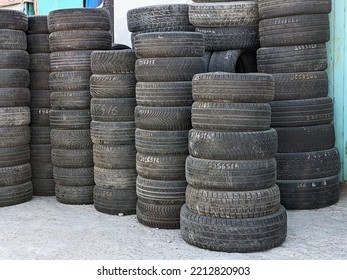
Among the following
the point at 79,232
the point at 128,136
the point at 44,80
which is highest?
the point at 44,80

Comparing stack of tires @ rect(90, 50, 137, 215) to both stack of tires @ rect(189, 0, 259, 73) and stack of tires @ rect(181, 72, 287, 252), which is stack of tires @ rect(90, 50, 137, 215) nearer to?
stack of tires @ rect(189, 0, 259, 73)

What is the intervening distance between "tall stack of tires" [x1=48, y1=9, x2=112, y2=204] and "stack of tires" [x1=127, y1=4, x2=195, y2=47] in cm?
55

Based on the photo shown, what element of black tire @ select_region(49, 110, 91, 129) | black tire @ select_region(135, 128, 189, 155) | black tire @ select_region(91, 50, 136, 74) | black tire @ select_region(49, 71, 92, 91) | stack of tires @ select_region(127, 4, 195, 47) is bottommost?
black tire @ select_region(135, 128, 189, 155)

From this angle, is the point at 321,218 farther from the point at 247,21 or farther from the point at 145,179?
the point at 247,21

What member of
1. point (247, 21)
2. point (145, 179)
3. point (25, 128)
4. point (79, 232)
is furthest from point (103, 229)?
point (247, 21)

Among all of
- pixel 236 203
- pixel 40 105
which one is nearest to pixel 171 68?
pixel 236 203

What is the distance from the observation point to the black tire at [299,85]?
7.04 m

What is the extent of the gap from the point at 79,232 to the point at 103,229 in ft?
0.90

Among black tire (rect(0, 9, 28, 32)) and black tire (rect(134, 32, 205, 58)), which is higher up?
black tire (rect(0, 9, 28, 32))

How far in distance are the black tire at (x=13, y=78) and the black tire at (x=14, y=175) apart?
3.75ft

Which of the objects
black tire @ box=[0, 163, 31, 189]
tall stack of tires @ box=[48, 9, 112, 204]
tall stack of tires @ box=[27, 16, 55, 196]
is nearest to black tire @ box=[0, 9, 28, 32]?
tall stack of tires @ box=[27, 16, 55, 196]

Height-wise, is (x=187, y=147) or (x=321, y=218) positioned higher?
(x=187, y=147)

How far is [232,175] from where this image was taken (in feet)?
17.4

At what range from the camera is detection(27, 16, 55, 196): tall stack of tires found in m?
8.04
